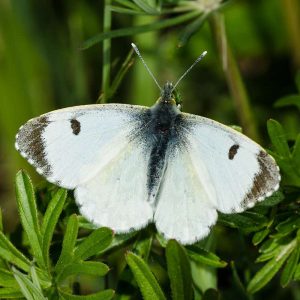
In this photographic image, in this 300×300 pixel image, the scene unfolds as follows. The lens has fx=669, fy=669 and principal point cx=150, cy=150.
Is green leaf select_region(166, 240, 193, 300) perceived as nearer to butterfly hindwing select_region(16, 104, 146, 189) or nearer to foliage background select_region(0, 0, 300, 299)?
butterfly hindwing select_region(16, 104, 146, 189)

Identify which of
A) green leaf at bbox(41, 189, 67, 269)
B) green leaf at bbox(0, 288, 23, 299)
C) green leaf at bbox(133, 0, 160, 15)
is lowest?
green leaf at bbox(0, 288, 23, 299)

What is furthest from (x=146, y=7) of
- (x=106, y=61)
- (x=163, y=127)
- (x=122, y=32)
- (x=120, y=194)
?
(x=120, y=194)

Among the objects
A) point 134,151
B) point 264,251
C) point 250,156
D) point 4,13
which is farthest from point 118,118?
point 4,13

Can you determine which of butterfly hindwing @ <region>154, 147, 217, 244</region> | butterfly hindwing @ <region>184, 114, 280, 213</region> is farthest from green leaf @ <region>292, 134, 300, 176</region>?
butterfly hindwing @ <region>154, 147, 217, 244</region>

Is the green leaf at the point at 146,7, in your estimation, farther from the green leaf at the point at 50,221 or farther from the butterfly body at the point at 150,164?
the green leaf at the point at 50,221

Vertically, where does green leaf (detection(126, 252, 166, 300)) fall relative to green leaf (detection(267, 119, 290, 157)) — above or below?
below

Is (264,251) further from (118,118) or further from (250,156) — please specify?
(118,118)
